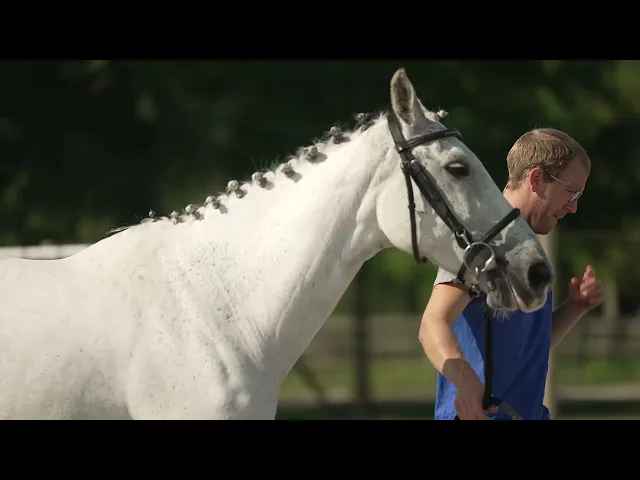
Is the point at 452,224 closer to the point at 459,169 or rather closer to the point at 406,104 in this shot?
the point at 459,169

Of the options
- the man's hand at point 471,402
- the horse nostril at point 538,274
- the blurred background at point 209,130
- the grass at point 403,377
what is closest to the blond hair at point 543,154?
the horse nostril at point 538,274

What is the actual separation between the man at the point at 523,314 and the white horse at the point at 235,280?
0.18 meters

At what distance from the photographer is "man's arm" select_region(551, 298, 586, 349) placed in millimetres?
3867

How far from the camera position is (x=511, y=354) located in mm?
3459

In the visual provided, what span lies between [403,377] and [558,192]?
9949 millimetres

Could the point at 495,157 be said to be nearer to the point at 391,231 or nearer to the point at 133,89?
the point at 133,89

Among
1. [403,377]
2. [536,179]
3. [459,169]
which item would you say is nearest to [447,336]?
[459,169]

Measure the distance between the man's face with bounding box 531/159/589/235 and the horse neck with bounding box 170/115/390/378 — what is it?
23.2 inches

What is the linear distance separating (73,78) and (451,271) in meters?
9.47

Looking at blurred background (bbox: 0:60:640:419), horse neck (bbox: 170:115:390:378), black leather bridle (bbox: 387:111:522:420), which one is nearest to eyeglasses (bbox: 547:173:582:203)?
black leather bridle (bbox: 387:111:522:420)

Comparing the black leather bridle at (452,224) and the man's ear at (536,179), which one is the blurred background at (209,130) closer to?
the man's ear at (536,179)

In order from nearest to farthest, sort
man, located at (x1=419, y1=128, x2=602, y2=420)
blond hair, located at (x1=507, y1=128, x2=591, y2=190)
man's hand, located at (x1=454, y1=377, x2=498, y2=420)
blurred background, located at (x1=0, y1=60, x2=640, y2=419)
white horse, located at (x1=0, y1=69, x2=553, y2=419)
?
1. man's hand, located at (x1=454, y1=377, x2=498, y2=420)
2. white horse, located at (x1=0, y1=69, x2=553, y2=419)
3. man, located at (x1=419, y1=128, x2=602, y2=420)
4. blond hair, located at (x1=507, y1=128, x2=591, y2=190)
5. blurred background, located at (x1=0, y1=60, x2=640, y2=419)

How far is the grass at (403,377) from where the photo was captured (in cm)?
1197

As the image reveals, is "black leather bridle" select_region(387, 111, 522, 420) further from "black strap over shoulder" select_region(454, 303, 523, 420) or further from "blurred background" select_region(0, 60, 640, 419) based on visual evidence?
"blurred background" select_region(0, 60, 640, 419)
